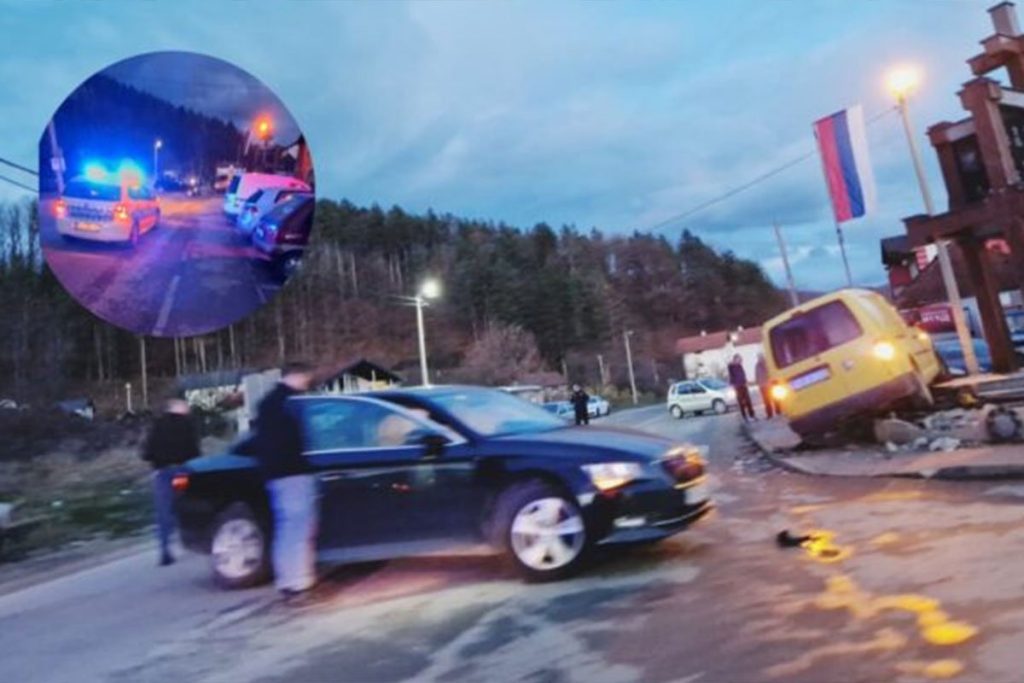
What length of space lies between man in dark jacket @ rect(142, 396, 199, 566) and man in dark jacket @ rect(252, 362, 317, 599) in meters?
2.90

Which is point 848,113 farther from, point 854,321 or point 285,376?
point 285,376

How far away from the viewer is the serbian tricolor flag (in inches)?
619

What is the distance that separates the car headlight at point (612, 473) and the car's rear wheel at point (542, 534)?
0.75 ft

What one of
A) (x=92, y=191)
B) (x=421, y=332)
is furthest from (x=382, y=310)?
(x=92, y=191)

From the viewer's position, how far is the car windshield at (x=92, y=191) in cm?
722

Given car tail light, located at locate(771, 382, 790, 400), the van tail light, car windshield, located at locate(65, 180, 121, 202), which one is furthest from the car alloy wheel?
car tail light, located at locate(771, 382, 790, 400)

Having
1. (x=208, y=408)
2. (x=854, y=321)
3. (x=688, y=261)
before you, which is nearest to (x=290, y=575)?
(x=854, y=321)

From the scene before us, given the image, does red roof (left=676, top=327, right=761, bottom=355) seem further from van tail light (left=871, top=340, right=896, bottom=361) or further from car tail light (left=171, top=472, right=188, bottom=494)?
→ car tail light (left=171, top=472, right=188, bottom=494)

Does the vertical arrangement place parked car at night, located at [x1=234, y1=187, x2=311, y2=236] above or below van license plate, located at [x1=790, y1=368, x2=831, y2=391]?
above

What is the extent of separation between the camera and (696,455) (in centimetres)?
623

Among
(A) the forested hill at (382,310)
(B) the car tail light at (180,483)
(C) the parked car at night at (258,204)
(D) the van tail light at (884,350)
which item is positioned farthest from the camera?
(A) the forested hill at (382,310)

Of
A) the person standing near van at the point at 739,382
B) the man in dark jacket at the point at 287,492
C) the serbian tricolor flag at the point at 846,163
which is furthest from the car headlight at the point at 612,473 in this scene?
the person standing near van at the point at 739,382

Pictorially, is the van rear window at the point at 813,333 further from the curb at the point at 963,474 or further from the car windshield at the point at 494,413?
the car windshield at the point at 494,413

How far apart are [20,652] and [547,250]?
1282 inches
